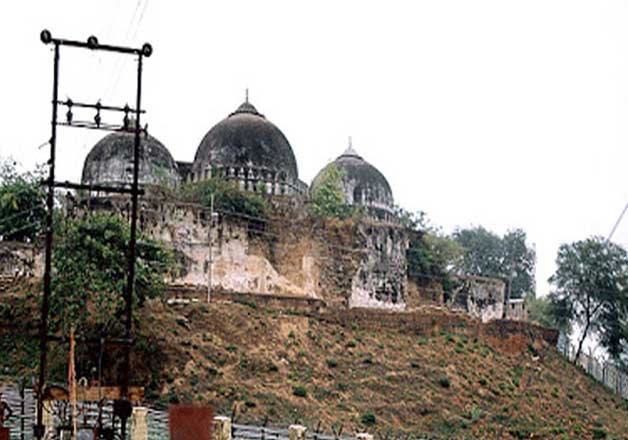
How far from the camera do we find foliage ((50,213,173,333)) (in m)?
28.5

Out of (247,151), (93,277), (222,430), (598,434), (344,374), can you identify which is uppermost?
(247,151)

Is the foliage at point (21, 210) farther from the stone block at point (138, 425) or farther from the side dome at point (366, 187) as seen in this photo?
the stone block at point (138, 425)

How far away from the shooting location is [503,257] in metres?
66.9

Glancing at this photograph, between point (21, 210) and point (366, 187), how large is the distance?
18186 mm

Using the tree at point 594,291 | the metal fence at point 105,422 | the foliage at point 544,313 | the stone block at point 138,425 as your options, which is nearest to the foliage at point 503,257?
the foliage at point 544,313

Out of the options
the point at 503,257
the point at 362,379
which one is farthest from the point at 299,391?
the point at 503,257

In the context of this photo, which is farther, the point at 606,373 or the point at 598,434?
the point at 606,373

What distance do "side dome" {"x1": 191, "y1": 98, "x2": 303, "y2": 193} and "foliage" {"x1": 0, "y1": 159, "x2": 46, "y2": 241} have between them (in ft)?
24.5

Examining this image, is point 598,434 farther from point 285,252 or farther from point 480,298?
point 480,298

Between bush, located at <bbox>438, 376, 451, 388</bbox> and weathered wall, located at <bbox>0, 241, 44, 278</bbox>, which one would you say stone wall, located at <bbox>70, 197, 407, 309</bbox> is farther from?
bush, located at <bbox>438, 376, 451, 388</bbox>

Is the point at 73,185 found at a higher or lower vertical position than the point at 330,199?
lower

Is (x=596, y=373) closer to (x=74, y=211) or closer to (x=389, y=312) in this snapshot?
(x=389, y=312)

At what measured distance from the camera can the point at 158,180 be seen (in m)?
42.5

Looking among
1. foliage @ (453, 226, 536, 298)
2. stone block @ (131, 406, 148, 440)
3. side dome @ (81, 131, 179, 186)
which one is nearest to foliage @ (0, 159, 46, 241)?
side dome @ (81, 131, 179, 186)
